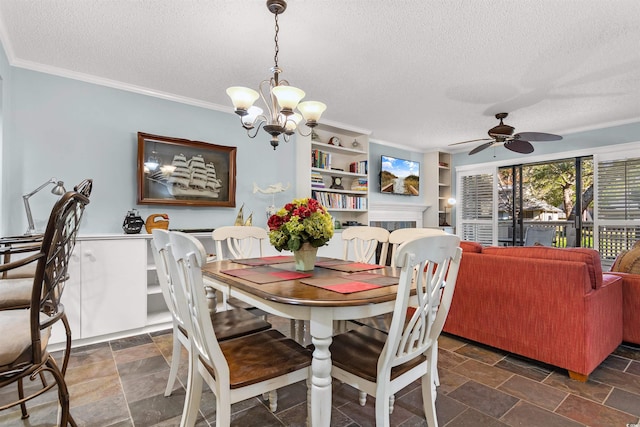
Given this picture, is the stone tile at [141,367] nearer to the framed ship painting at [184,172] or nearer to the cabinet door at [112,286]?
the cabinet door at [112,286]

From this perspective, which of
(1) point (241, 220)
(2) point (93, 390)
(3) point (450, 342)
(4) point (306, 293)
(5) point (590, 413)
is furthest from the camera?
(1) point (241, 220)

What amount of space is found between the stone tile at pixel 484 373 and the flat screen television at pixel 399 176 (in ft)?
12.0

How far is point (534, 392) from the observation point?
6.46 feet

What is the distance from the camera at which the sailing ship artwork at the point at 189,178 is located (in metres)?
3.41

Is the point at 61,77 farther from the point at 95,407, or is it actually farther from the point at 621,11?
the point at 621,11

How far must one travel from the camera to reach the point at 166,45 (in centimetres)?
254

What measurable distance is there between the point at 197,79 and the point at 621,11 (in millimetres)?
3284

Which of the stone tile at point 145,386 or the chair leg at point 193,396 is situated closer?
the chair leg at point 193,396

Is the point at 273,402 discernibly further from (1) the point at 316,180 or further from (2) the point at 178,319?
(1) the point at 316,180

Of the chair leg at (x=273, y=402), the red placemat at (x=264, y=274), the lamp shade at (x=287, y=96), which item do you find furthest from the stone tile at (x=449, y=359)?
the lamp shade at (x=287, y=96)

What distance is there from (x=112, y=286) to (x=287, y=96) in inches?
88.3

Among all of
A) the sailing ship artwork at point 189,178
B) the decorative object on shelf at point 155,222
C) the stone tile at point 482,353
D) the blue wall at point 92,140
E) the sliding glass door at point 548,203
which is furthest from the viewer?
the sliding glass door at point 548,203

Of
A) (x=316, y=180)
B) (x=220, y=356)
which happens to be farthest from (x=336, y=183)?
(x=220, y=356)

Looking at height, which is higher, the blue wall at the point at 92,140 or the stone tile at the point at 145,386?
the blue wall at the point at 92,140
